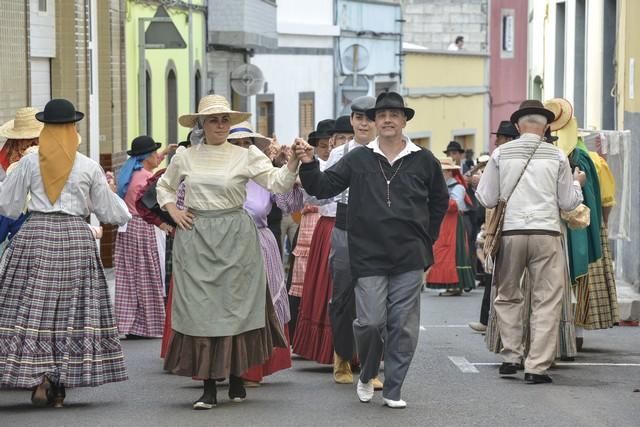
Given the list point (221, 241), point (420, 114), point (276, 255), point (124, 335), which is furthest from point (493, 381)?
point (420, 114)

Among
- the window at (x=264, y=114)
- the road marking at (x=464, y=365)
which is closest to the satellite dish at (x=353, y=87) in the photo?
the window at (x=264, y=114)

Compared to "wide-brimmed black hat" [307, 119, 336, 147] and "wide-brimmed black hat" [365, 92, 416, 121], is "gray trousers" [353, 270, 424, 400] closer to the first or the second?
"wide-brimmed black hat" [365, 92, 416, 121]

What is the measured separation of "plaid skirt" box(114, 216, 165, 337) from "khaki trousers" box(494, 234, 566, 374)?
3.76 meters

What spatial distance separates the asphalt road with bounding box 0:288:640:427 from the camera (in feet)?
31.4

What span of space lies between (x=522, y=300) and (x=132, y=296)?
4.09 m

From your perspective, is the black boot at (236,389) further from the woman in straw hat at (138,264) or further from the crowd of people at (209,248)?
the woman in straw hat at (138,264)

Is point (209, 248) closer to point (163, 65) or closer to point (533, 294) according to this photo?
point (533, 294)

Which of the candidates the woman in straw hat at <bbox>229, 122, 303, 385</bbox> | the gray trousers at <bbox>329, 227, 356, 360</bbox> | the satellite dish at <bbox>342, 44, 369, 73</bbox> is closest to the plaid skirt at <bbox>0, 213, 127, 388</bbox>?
the woman in straw hat at <bbox>229, 122, 303, 385</bbox>

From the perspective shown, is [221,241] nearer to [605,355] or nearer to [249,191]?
[249,191]

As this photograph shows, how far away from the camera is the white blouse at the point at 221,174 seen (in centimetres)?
999

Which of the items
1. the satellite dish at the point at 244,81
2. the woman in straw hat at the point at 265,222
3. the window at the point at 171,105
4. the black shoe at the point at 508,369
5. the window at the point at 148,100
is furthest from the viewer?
the satellite dish at the point at 244,81

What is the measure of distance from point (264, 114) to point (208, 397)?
1059 inches

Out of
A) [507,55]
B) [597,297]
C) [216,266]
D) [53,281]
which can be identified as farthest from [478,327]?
[507,55]

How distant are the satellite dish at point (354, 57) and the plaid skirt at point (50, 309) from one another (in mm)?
31305
